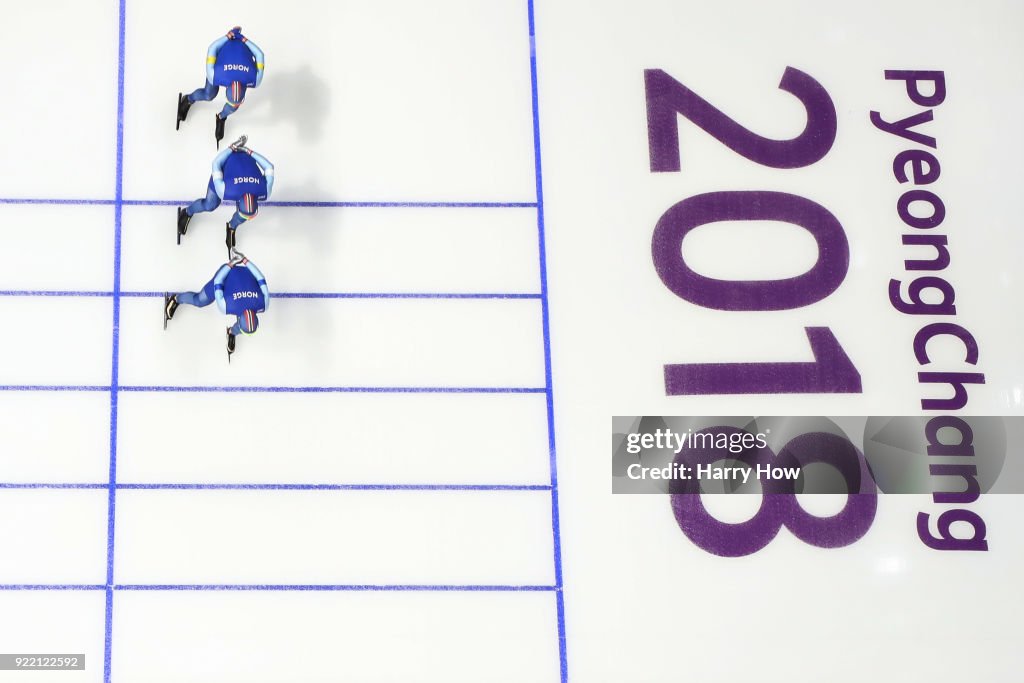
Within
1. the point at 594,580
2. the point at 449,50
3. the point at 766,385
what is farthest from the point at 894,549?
the point at 449,50

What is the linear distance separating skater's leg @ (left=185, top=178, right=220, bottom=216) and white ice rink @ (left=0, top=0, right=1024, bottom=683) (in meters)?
0.08

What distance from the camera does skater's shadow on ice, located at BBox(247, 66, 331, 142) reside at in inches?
111

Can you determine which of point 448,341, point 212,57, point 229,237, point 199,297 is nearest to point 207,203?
point 229,237

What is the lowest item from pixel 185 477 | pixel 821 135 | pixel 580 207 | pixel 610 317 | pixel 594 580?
pixel 594 580

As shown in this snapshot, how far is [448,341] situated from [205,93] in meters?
0.81

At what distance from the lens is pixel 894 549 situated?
8.82ft

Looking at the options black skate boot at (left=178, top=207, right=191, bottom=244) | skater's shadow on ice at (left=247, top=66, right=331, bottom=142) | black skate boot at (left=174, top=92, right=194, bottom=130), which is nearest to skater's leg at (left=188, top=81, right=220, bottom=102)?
black skate boot at (left=174, top=92, right=194, bottom=130)

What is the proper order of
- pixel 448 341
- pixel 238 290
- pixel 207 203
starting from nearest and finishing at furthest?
pixel 238 290 < pixel 207 203 < pixel 448 341

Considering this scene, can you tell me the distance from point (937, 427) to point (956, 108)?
0.83 meters

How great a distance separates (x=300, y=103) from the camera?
2822mm

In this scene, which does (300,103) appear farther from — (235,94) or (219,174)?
(219,174)

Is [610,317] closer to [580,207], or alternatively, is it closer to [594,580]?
[580,207]

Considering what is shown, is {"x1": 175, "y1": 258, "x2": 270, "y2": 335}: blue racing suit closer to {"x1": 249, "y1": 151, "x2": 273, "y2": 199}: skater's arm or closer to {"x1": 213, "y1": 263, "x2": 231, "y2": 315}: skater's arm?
{"x1": 213, "y1": 263, "x2": 231, "y2": 315}: skater's arm

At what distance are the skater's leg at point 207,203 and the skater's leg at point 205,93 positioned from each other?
21 cm
